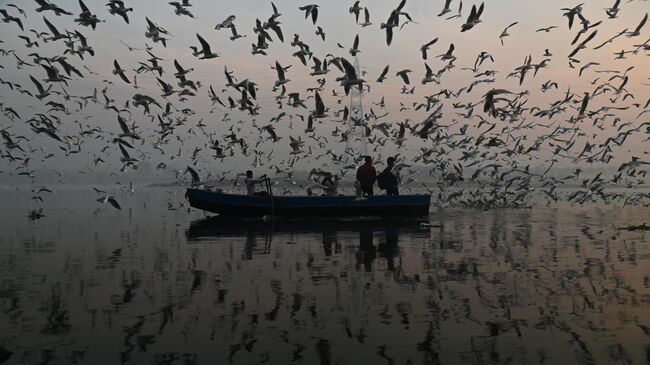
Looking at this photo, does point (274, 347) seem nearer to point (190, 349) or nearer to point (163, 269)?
point (190, 349)

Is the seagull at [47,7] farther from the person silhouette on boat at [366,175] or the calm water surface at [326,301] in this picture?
the person silhouette on boat at [366,175]

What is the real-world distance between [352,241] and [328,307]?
10726 millimetres

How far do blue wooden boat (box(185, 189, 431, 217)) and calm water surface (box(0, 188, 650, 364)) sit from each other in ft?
32.9

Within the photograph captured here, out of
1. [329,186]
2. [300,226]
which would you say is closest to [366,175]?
[329,186]

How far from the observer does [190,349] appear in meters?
8.21

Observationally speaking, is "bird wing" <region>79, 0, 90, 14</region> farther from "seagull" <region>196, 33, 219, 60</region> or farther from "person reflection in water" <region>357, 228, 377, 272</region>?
"person reflection in water" <region>357, 228, 377, 272</region>

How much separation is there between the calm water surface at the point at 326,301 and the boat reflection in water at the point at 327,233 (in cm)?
21

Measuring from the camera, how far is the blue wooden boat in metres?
32.0

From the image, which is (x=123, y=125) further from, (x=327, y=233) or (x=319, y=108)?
(x=327, y=233)

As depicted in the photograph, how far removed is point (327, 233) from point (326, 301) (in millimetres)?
13134

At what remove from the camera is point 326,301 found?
442 inches

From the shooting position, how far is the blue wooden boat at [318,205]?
32.0 meters

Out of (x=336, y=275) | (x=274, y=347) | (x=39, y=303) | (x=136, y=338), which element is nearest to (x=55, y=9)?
(x=39, y=303)

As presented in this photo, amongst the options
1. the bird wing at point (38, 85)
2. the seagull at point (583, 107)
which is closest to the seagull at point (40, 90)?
the bird wing at point (38, 85)
